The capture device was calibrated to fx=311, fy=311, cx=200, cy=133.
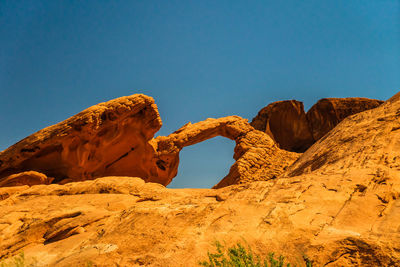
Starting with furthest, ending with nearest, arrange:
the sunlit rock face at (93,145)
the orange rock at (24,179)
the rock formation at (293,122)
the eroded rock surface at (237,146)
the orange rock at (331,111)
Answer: the rock formation at (293,122)
the orange rock at (331,111)
the eroded rock surface at (237,146)
the sunlit rock face at (93,145)
the orange rock at (24,179)

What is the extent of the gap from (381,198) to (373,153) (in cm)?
151

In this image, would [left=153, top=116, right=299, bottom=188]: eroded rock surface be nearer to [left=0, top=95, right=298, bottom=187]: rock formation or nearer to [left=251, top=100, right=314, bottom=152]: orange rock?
[left=0, top=95, right=298, bottom=187]: rock formation

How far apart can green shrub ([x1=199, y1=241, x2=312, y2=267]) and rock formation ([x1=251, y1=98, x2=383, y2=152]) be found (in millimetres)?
18945

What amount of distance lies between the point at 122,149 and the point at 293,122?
13085mm

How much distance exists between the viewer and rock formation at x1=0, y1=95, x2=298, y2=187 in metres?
12.1

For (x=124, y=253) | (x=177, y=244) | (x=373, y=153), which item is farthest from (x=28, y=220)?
(x=373, y=153)

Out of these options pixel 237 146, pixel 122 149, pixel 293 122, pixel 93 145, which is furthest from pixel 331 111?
pixel 93 145

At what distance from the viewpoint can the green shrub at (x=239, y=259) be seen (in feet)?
11.2

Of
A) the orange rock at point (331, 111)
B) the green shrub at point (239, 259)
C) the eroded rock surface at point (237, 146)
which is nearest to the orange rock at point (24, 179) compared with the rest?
the eroded rock surface at point (237, 146)

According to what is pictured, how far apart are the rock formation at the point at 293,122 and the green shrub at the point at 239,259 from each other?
18945 millimetres

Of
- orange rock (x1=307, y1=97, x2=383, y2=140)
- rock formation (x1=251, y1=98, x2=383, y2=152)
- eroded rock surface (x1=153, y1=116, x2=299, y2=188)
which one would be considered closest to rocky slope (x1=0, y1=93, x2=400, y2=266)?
eroded rock surface (x1=153, y1=116, x2=299, y2=188)

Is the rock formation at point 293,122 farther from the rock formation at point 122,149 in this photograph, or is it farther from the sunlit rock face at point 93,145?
the sunlit rock face at point 93,145

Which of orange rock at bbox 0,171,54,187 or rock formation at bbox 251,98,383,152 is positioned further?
rock formation at bbox 251,98,383,152

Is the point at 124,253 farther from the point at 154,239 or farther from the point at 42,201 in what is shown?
the point at 42,201
